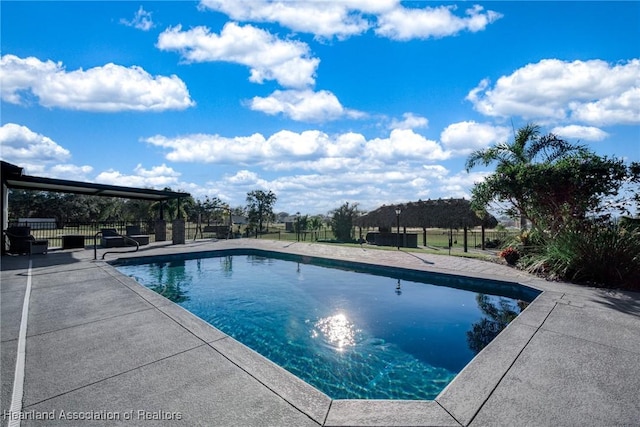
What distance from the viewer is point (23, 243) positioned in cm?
1151

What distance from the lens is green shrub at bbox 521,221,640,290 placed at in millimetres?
7102

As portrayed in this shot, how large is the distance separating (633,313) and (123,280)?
10.1m

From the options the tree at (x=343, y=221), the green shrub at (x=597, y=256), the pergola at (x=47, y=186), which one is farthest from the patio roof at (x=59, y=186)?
the green shrub at (x=597, y=256)

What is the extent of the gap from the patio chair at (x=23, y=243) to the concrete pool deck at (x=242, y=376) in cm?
830

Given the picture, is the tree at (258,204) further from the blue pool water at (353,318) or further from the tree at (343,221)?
the blue pool water at (353,318)

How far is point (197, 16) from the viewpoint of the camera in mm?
8852

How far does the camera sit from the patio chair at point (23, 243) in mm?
11445

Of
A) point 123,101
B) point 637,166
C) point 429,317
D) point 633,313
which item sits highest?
point 123,101

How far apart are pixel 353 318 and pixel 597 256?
619 centimetres

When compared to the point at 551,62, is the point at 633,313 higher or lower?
lower

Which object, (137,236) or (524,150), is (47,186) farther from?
(524,150)

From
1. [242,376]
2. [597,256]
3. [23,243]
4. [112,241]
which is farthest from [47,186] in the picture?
[597,256]

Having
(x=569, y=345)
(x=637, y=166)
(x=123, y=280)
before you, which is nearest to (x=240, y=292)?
(x=123, y=280)

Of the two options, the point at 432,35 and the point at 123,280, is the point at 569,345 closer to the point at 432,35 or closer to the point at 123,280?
the point at 123,280
